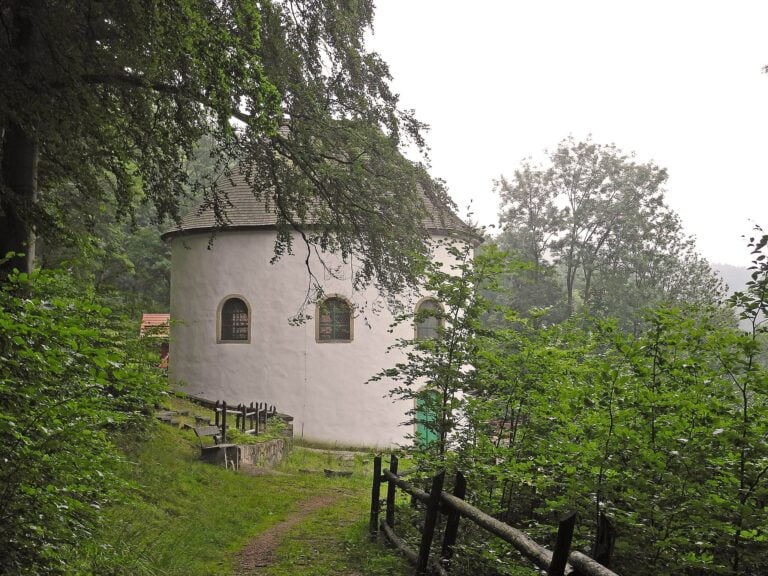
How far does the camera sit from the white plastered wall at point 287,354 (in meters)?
20.4

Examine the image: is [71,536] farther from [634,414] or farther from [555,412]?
[634,414]

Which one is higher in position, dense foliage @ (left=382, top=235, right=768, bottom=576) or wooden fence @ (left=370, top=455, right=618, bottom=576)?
dense foliage @ (left=382, top=235, right=768, bottom=576)

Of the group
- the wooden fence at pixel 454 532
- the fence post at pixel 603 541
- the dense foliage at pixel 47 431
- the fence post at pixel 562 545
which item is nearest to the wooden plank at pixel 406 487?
the wooden fence at pixel 454 532

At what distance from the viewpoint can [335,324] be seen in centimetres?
2102

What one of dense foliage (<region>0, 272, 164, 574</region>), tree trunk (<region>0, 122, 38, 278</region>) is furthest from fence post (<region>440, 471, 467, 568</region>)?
tree trunk (<region>0, 122, 38, 278</region>)

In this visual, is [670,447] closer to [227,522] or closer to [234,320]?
[227,522]

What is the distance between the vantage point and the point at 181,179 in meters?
9.09

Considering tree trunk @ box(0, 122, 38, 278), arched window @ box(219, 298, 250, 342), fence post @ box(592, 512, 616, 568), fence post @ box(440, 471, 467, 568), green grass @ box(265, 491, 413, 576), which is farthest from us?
arched window @ box(219, 298, 250, 342)

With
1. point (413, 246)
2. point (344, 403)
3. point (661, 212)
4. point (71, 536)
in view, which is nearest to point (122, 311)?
point (71, 536)

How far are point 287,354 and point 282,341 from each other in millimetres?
412

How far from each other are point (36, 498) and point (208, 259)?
59.6 feet

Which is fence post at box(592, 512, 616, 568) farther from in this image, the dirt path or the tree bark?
the tree bark

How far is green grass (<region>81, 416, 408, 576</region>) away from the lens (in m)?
6.68

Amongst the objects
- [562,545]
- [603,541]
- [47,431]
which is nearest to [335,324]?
[47,431]
